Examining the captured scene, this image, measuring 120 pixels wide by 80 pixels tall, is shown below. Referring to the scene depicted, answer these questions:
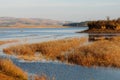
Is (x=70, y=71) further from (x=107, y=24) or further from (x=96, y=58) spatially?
(x=107, y=24)

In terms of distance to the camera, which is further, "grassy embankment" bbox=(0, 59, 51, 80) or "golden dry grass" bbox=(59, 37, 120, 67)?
"golden dry grass" bbox=(59, 37, 120, 67)

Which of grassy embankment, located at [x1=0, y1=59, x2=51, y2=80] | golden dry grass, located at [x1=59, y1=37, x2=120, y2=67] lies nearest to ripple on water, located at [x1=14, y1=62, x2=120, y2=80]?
golden dry grass, located at [x1=59, y1=37, x2=120, y2=67]

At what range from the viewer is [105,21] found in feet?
443

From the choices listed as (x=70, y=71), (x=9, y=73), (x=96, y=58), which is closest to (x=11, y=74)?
(x=9, y=73)

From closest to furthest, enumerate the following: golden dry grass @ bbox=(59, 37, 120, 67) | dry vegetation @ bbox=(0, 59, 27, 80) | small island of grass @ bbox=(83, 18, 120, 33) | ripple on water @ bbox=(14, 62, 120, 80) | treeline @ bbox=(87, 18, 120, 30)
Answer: dry vegetation @ bbox=(0, 59, 27, 80)
ripple on water @ bbox=(14, 62, 120, 80)
golden dry grass @ bbox=(59, 37, 120, 67)
treeline @ bbox=(87, 18, 120, 30)
small island of grass @ bbox=(83, 18, 120, 33)

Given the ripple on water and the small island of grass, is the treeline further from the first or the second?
the ripple on water

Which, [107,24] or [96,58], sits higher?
[96,58]

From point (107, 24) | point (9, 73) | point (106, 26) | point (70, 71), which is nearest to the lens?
point (9, 73)

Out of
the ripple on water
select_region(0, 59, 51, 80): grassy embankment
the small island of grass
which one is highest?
select_region(0, 59, 51, 80): grassy embankment

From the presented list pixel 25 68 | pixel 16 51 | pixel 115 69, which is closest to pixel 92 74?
pixel 115 69

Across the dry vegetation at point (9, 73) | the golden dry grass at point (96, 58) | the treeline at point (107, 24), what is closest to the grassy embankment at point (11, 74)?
the dry vegetation at point (9, 73)

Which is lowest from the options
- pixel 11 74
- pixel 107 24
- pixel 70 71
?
pixel 107 24

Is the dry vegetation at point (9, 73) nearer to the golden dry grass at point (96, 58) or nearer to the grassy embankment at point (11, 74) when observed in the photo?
the grassy embankment at point (11, 74)

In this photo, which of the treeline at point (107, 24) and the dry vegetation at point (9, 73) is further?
the treeline at point (107, 24)
